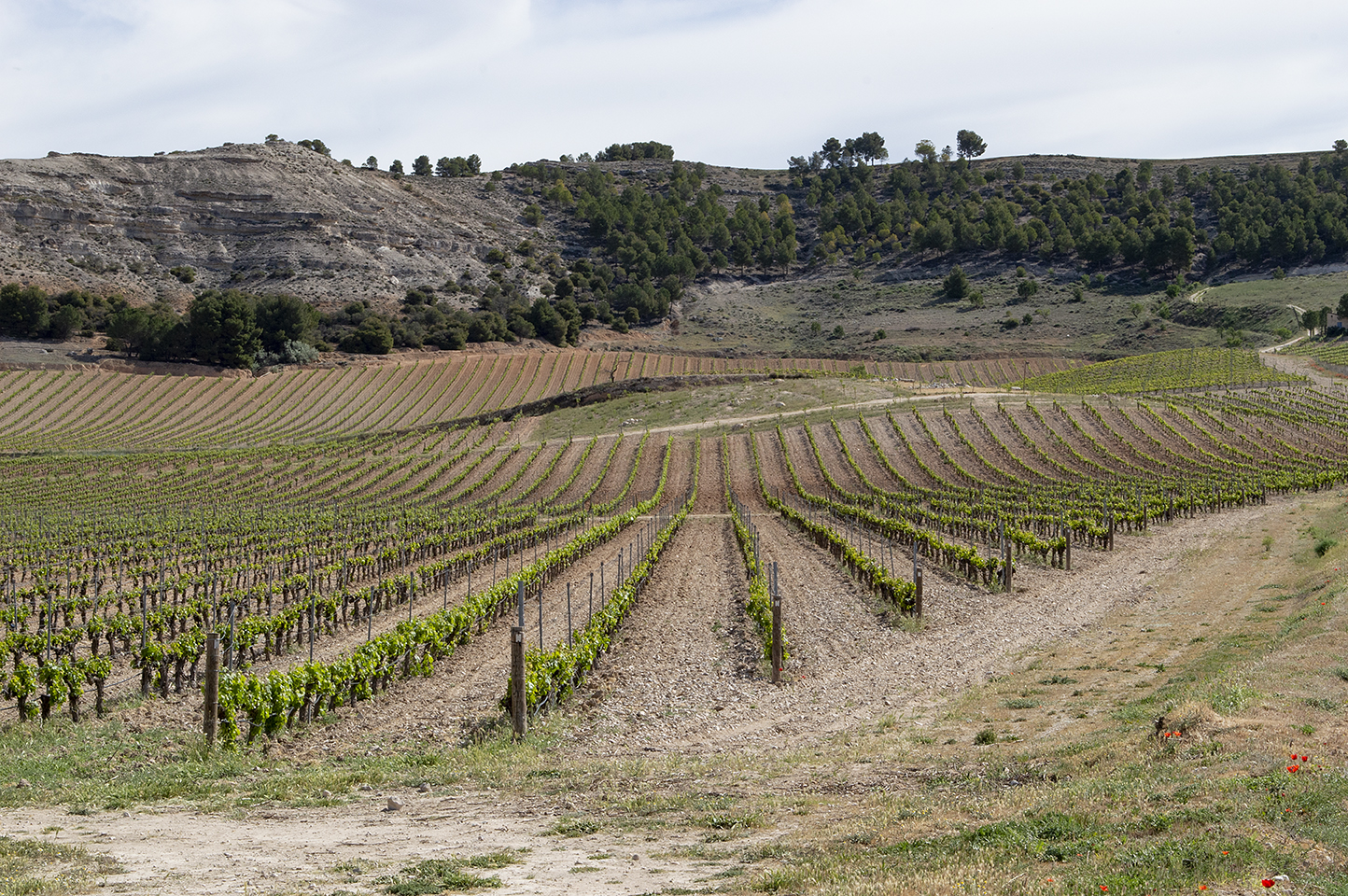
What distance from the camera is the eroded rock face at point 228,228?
415 ft

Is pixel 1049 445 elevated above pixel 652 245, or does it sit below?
below

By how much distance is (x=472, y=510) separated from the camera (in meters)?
50.6

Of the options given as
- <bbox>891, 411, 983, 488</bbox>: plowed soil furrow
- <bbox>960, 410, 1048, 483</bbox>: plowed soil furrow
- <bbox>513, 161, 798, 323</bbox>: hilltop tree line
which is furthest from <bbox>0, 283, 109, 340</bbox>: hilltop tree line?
<bbox>960, 410, 1048, 483</bbox>: plowed soil furrow

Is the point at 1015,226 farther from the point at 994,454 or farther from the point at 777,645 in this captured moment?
the point at 777,645

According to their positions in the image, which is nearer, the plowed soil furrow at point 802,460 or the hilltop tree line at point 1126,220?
the plowed soil furrow at point 802,460

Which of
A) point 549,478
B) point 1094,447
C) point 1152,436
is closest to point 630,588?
point 549,478

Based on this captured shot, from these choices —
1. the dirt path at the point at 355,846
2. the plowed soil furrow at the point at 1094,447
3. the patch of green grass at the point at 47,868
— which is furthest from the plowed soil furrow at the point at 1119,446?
the patch of green grass at the point at 47,868

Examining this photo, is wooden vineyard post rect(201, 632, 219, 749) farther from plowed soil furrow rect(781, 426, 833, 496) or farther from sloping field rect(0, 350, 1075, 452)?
sloping field rect(0, 350, 1075, 452)

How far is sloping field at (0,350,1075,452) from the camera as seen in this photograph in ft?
255

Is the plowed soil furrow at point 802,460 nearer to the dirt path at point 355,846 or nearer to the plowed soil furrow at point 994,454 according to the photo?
the plowed soil furrow at point 994,454

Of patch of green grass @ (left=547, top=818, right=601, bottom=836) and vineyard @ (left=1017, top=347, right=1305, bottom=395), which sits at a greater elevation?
vineyard @ (left=1017, top=347, right=1305, bottom=395)

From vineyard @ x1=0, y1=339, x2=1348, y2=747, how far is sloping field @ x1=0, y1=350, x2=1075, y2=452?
1.31 feet

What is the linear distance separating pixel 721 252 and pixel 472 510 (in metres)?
130

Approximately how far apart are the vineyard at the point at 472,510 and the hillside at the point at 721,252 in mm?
32142
